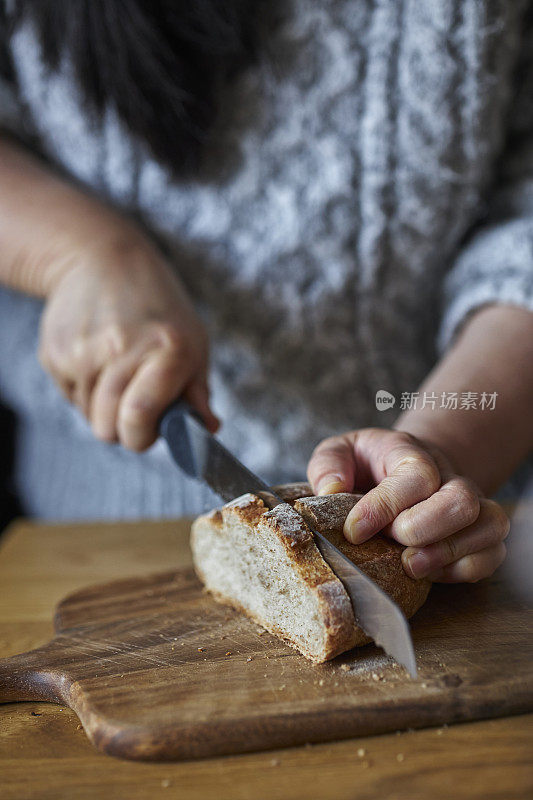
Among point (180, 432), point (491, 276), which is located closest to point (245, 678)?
point (180, 432)

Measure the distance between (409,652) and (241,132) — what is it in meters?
1.01

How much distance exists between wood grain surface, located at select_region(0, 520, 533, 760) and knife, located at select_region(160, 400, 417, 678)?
1.9 inches

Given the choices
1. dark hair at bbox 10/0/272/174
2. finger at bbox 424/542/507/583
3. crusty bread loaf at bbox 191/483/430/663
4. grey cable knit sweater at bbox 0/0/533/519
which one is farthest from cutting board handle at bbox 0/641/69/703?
dark hair at bbox 10/0/272/174

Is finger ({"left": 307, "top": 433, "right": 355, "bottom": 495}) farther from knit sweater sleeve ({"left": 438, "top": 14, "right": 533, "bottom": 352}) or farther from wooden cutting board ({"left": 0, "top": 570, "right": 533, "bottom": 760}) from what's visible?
knit sweater sleeve ({"left": 438, "top": 14, "right": 533, "bottom": 352})

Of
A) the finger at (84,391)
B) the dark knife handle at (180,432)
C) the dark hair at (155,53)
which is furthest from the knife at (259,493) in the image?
the dark hair at (155,53)

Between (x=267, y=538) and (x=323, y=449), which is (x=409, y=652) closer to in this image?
(x=267, y=538)

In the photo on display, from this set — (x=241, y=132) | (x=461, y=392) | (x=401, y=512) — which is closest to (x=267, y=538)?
(x=401, y=512)

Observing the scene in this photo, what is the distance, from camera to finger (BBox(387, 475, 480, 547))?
798 millimetres

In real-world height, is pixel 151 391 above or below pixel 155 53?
below

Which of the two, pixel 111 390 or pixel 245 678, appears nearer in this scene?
pixel 245 678

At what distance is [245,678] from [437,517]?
11.0 inches

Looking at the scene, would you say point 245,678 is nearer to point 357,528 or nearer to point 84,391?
point 357,528

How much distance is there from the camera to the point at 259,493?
0.91 meters

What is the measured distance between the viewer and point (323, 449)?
956 mm
